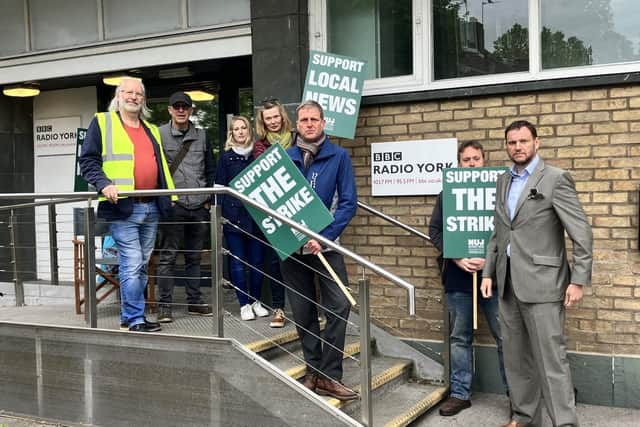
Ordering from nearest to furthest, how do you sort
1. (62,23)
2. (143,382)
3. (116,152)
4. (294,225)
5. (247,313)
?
(294,225)
(143,382)
(116,152)
(247,313)
(62,23)

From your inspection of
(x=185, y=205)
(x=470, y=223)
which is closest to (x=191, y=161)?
(x=185, y=205)

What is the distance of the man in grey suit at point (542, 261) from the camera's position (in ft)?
12.9

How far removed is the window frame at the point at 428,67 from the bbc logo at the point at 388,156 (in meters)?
0.52

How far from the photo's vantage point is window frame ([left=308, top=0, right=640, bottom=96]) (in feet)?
16.3

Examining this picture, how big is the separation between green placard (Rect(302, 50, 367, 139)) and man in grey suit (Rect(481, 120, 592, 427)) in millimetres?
1562

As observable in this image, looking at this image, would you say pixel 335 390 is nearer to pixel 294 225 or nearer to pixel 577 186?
pixel 294 225

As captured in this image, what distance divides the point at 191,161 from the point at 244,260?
0.90 metres

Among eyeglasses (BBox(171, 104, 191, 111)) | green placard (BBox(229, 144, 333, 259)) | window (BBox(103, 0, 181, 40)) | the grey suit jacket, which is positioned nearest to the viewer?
the grey suit jacket

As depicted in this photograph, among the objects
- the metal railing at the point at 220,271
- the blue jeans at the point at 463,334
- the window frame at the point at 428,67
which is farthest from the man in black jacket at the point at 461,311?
the metal railing at the point at 220,271

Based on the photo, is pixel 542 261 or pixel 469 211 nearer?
pixel 542 261

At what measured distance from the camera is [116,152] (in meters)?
4.65

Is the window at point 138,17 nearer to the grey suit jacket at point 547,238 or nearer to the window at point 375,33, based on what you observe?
the window at point 375,33

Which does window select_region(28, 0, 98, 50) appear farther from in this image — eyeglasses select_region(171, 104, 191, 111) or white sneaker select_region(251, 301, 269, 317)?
white sneaker select_region(251, 301, 269, 317)

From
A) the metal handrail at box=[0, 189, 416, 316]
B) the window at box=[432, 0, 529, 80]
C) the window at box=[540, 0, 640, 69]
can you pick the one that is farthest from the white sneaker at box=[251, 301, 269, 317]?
the window at box=[540, 0, 640, 69]
